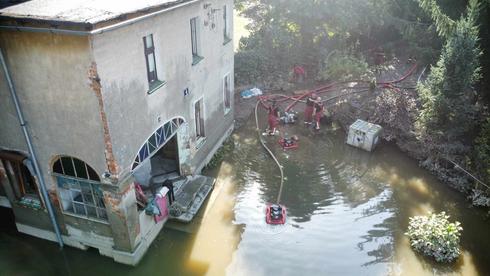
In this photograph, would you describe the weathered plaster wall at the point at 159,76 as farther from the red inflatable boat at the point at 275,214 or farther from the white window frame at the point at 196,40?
the red inflatable boat at the point at 275,214

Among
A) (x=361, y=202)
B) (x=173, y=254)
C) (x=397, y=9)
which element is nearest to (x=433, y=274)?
(x=361, y=202)

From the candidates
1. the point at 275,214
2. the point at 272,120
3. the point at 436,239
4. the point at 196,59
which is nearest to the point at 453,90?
the point at 436,239

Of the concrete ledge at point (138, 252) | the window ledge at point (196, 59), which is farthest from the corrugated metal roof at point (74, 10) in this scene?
the concrete ledge at point (138, 252)

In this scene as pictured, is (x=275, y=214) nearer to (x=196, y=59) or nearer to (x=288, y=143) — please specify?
(x=288, y=143)

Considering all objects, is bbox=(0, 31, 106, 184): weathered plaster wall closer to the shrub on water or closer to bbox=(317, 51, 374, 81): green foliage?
the shrub on water

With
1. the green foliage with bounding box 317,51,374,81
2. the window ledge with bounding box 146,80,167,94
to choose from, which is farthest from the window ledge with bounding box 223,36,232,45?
the green foliage with bounding box 317,51,374,81

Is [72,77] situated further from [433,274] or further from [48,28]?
[433,274]
